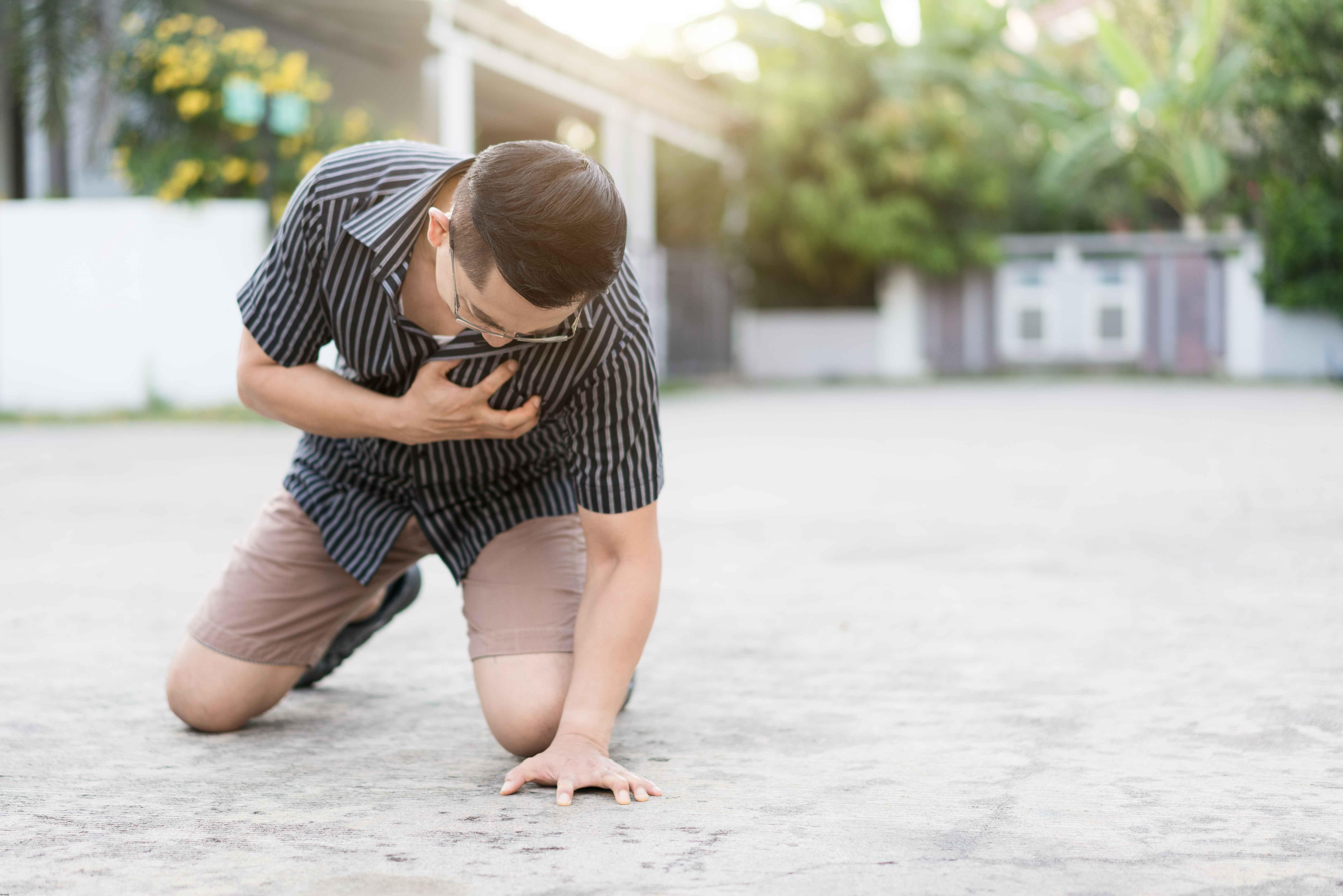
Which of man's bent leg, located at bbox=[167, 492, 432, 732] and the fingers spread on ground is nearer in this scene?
the fingers spread on ground

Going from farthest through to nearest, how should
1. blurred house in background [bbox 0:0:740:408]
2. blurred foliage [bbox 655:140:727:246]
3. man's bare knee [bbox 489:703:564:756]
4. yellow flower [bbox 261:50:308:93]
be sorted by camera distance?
blurred foliage [bbox 655:140:727:246] < blurred house in background [bbox 0:0:740:408] < yellow flower [bbox 261:50:308:93] < man's bare knee [bbox 489:703:564:756]

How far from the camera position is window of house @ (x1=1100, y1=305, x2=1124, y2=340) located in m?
18.2

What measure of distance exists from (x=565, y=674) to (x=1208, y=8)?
18.2m

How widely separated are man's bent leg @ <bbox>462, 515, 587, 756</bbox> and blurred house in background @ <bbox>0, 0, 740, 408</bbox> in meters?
8.73

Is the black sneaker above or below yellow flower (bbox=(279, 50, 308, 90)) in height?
below

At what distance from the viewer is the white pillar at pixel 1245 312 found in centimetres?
1694

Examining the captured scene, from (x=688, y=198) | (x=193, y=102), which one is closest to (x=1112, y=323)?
(x=688, y=198)

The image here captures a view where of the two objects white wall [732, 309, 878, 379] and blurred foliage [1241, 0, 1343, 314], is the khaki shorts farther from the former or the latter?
white wall [732, 309, 878, 379]

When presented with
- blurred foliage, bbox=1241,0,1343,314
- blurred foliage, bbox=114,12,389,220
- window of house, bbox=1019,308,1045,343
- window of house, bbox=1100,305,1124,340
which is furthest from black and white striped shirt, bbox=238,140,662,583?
window of house, bbox=1019,308,1045,343

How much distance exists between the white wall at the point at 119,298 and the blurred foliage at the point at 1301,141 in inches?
433

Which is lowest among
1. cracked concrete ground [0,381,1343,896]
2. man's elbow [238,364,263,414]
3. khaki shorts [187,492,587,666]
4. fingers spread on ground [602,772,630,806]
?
cracked concrete ground [0,381,1343,896]

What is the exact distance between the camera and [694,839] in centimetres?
201

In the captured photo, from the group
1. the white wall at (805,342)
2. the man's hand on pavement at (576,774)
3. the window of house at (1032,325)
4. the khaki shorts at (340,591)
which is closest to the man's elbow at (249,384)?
the khaki shorts at (340,591)

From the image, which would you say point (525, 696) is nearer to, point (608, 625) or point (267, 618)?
point (608, 625)
